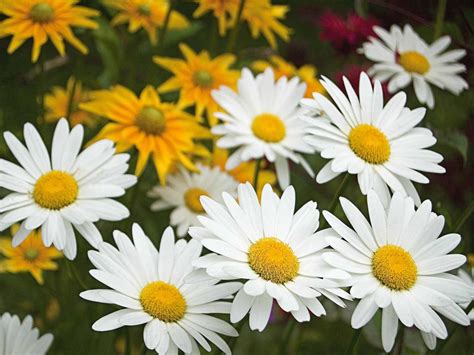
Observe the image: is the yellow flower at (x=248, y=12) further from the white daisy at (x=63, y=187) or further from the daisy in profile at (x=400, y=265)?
the daisy in profile at (x=400, y=265)

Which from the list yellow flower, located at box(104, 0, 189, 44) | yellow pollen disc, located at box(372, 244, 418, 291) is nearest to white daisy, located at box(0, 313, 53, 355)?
yellow pollen disc, located at box(372, 244, 418, 291)

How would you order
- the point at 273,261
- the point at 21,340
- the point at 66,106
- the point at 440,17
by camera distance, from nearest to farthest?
the point at 273,261
the point at 21,340
the point at 440,17
the point at 66,106

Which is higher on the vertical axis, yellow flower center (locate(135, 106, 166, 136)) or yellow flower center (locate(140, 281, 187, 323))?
yellow flower center (locate(140, 281, 187, 323))

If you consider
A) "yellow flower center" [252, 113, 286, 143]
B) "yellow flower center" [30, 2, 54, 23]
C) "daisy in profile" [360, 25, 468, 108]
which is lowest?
"yellow flower center" [252, 113, 286, 143]

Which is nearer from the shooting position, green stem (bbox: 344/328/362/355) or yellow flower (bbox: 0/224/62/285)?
green stem (bbox: 344/328/362/355)

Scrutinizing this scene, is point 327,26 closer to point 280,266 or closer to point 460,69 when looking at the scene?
point 460,69

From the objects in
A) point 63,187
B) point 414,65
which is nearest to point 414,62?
point 414,65

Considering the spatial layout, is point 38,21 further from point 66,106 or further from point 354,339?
point 354,339

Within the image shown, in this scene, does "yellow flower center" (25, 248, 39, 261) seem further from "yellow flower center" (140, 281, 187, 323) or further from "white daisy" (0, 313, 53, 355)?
"yellow flower center" (140, 281, 187, 323)
